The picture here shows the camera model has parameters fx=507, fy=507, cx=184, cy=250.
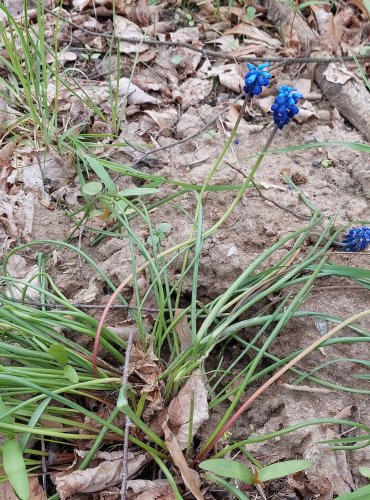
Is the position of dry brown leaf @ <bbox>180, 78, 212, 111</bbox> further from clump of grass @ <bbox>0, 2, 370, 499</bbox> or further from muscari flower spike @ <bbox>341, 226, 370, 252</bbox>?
muscari flower spike @ <bbox>341, 226, 370, 252</bbox>

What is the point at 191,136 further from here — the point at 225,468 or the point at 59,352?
the point at 225,468

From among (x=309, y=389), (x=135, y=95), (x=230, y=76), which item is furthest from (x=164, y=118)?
(x=309, y=389)

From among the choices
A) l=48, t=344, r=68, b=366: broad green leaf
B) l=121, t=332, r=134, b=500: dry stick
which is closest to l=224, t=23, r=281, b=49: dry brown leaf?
l=121, t=332, r=134, b=500: dry stick

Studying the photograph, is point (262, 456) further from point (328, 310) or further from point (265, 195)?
point (265, 195)

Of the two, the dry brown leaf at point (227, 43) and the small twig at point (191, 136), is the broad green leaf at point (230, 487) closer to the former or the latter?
the small twig at point (191, 136)

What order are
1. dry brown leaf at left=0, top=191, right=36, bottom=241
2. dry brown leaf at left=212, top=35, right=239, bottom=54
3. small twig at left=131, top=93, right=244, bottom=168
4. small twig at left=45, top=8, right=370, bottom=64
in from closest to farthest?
dry brown leaf at left=0, top=191, right=36, bottom=241 < small twig at left=131, top=93, right=244, bottom=168 < small twig at left=45, top=8, right=370, bottom=64 < dry brown leaf at left=212, top=35, right=239, bottom=54

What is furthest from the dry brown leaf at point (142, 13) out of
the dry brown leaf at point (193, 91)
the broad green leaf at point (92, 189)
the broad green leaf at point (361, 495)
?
the broad green leaf at point (361, 495)
